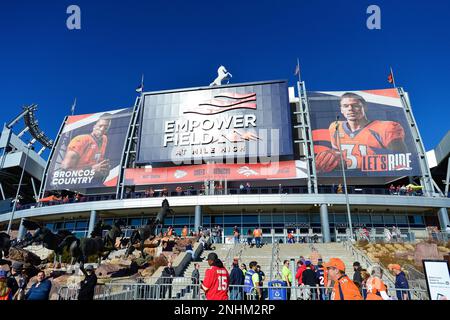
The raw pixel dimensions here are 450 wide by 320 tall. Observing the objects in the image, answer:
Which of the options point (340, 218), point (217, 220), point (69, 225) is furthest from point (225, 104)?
point (69, 225)

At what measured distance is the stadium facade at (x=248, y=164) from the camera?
3503 centimetres

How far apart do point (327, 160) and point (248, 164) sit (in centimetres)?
957

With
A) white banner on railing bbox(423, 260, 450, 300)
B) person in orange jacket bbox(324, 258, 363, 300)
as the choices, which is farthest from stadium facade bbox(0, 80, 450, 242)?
person in orange jacket bbox(324, 258, 363, 300)

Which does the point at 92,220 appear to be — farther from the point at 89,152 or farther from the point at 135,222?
the point at 89,152

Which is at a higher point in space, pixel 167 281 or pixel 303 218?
pixel 303 218

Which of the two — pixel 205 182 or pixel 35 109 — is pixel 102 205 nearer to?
pixel 205 182

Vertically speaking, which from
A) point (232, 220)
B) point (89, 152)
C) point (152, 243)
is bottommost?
point (152, 243)

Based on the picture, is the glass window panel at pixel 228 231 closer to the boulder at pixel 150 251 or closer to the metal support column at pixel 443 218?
the boulder at pixel 150 251

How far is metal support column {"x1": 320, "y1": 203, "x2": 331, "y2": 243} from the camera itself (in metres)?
32.3

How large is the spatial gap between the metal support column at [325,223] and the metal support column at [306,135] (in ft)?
6.75

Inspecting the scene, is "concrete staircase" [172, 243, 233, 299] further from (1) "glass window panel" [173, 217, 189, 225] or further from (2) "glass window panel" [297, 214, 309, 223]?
(2) "glass window panel" [297, 214, 309, 223]

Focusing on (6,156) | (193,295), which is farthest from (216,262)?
(6,156)

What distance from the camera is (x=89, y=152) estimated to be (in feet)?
143

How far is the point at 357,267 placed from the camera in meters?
9.61
